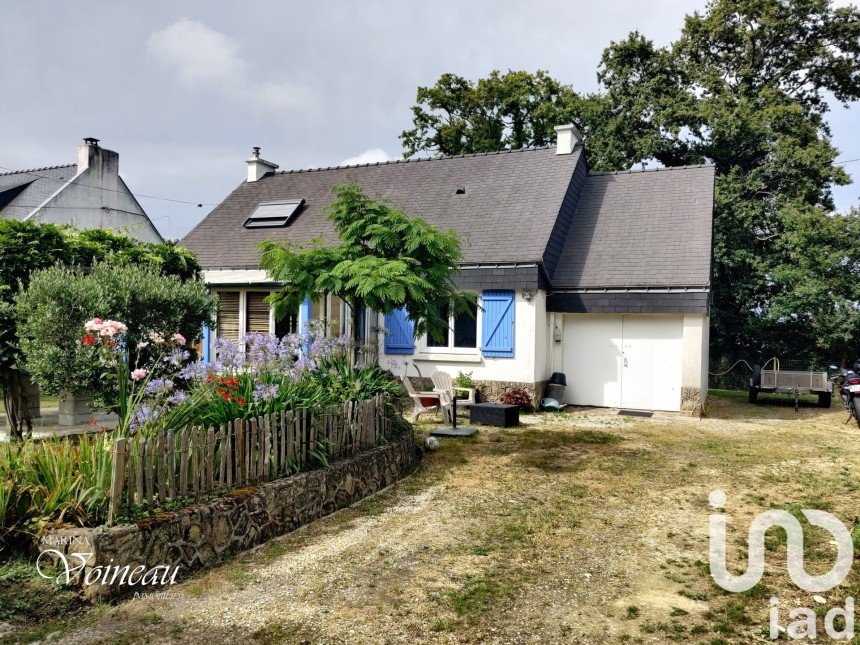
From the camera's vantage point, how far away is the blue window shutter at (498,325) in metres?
13.8

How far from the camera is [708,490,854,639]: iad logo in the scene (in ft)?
13.4

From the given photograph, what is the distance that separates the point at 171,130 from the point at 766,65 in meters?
22.6

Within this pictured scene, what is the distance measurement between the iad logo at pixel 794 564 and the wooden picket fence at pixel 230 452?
374 cm

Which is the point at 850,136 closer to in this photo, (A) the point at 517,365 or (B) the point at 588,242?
(B) the point at 588,242

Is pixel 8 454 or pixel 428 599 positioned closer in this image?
pixel 428 599

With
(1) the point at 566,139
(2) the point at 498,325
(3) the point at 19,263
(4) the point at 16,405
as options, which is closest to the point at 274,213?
(2) the point at 498,325

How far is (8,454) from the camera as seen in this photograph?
505 cm

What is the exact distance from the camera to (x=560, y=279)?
14609mm

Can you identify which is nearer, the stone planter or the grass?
the grass

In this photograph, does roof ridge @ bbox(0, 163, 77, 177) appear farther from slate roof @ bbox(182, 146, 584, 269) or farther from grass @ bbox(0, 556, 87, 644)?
grass @ bbox(0, 556, 87, 644)

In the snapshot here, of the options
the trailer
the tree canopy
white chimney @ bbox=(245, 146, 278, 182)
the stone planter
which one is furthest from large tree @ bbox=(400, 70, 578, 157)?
the stone planter

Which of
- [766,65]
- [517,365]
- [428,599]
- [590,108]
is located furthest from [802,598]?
[766,65]

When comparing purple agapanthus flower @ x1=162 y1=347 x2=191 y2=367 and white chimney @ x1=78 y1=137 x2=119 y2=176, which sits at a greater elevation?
white chimney @ x1=78 y1=137 x2=119 y2=176

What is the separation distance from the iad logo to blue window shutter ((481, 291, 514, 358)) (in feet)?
22.8
